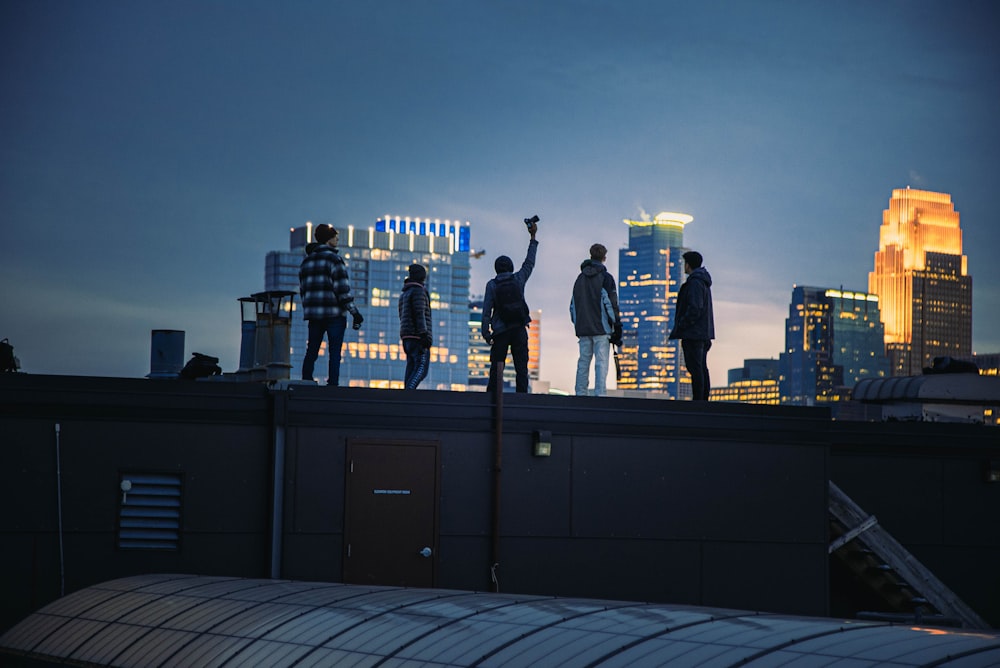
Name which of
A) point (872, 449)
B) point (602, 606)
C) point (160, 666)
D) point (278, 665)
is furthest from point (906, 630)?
point (872, 449)

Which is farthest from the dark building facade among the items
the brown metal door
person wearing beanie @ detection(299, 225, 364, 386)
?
person wearing beanie @ detection(299, 225, 364, 386)

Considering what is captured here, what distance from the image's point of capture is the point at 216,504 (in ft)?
56.1

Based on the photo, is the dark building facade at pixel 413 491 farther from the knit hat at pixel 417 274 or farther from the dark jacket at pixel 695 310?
the knit hat at pixel 417 274

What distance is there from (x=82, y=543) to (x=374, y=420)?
4073mm

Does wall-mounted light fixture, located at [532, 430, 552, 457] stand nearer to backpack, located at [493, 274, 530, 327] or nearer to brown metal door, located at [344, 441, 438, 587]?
brown metal door, located at [344, 441, 438, 587]

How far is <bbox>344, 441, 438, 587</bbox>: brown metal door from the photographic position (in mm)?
17359

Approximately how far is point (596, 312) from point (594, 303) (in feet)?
0.49

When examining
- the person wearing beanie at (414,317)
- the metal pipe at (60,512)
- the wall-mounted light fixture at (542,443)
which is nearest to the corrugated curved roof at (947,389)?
the wall-mounted light fixture at (542,443)

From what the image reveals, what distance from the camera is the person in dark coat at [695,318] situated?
19500 mm

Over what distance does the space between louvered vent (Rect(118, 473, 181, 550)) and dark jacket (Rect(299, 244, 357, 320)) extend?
3161 mm

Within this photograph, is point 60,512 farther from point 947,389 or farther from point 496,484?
point 947,389

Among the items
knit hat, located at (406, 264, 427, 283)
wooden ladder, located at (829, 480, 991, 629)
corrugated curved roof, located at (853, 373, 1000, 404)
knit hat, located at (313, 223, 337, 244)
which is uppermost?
knit hat, located at (313, 223, 337, 244)

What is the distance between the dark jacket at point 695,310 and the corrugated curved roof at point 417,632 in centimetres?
773

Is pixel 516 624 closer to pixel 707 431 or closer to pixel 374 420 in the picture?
pixel 374 420
